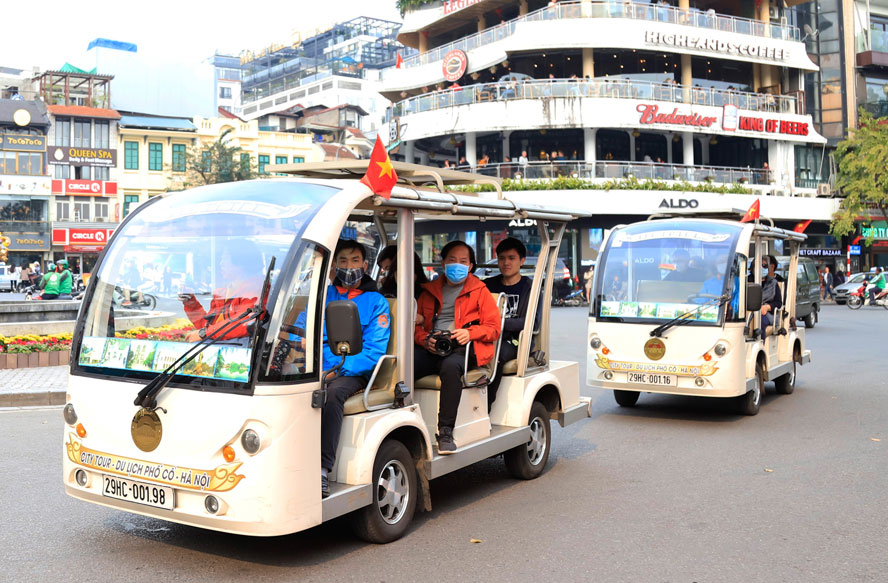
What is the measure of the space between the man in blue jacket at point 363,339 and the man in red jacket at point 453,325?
26.3 inches

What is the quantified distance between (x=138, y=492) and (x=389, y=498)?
1.49 m

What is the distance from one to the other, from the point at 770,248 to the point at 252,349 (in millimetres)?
9536

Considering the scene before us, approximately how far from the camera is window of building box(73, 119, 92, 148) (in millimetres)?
55594

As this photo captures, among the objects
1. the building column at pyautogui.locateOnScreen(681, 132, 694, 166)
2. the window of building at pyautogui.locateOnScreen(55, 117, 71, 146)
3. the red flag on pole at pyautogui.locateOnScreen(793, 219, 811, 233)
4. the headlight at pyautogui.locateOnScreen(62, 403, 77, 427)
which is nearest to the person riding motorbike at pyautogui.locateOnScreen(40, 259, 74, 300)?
the headlight at pyautogui.locateOnScreen(62, 403, 77, 427)

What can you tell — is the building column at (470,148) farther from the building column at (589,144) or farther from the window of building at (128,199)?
the window of building at (128,199)

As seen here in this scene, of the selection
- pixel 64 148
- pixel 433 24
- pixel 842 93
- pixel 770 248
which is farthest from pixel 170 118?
pixel 770 248

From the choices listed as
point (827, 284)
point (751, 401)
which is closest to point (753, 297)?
point (751, 401)

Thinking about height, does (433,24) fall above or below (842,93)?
above

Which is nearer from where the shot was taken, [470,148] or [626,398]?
[626,398]

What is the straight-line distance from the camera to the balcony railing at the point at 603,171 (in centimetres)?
3881

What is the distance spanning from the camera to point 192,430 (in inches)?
185

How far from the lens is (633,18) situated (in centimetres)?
4138

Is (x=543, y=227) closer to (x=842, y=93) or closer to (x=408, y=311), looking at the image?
(x=408, y=311)

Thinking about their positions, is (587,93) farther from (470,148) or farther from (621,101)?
(470,148)
